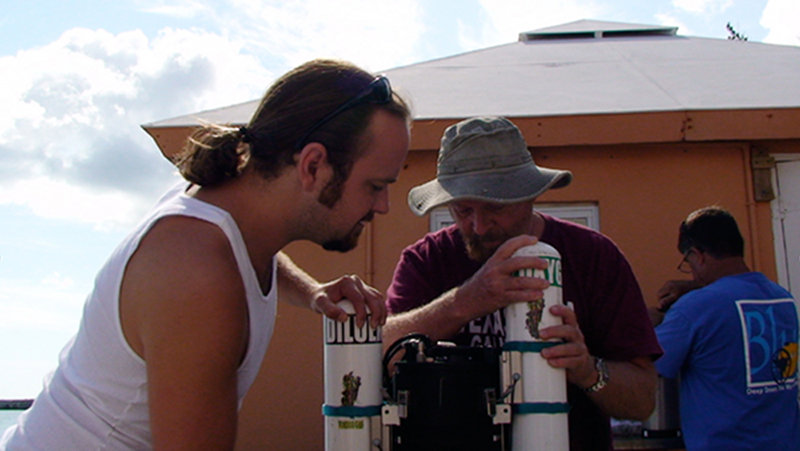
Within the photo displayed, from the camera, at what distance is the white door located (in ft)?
13.9

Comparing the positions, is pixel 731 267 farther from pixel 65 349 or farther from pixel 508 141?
pixel 65 349

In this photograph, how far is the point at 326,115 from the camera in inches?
71.8

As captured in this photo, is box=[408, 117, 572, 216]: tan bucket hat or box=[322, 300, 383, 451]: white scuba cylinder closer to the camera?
box=[322, 300, 383, 451]: white scuba cylinder

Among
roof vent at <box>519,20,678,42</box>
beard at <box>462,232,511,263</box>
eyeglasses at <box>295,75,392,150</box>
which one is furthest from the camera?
roof vent at <box>519,20,678,42</box>

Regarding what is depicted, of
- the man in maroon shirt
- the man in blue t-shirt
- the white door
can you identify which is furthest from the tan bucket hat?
the white door

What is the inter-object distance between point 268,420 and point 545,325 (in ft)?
9.78

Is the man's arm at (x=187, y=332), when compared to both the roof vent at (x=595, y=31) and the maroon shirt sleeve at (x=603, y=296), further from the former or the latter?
the roof vent at (x=595, y=31)

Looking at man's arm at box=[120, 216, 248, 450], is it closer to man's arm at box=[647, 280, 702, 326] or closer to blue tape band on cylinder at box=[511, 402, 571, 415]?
blue tape band on cylinder at box=[511, 402, 571, 415]

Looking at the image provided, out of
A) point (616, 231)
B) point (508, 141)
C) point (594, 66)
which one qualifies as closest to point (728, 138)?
point (616, 231)

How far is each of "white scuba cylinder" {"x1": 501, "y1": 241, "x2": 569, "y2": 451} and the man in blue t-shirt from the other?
80.5 inches

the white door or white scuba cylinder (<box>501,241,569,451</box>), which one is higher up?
the white door

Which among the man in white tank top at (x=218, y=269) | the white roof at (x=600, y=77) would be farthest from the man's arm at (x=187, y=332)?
the white roof at (x=600, y=77)

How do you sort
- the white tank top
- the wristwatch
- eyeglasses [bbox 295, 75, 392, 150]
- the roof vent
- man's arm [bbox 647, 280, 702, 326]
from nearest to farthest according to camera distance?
1. the white tank top
2. eyeglasses [bbox 295, 75, 392, 150]
3. the wristwatch
4. man's arm [bbox 647, 280, 702, 326]
5. the roof vent

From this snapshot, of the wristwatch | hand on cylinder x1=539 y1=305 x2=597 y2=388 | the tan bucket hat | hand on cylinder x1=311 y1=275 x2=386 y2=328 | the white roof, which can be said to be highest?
the white roof
